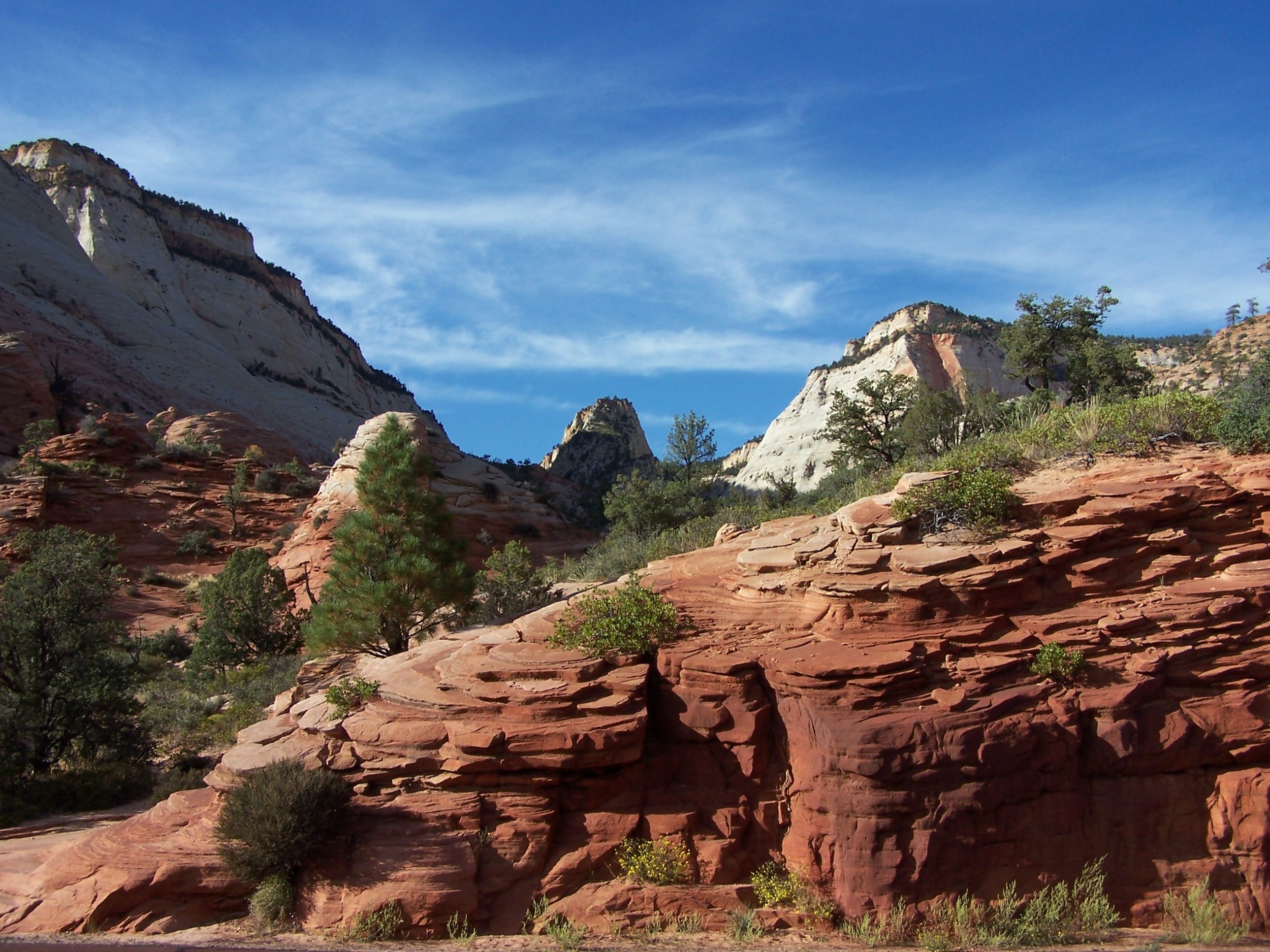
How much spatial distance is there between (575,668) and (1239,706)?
6.79 m

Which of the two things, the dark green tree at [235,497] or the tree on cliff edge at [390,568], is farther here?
the dark green tree at [235,497]

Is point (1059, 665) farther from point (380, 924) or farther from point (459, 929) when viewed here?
point (380, 924)

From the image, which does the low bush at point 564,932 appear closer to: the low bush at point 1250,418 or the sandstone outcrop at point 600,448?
the low bush at point 1250,418

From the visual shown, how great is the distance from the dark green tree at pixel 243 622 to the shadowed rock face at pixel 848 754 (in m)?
13.4

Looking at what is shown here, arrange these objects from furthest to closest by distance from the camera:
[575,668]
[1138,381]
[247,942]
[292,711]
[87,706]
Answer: [1138,381] → [87,706] → [292,711] → [575,668] → [247,942]

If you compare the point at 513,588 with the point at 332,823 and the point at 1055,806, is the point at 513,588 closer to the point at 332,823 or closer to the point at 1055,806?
the point at 332,823

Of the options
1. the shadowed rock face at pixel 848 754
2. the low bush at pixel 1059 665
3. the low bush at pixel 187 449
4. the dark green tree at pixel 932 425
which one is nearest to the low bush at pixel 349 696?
the shadowed rock face at pixel 848 754

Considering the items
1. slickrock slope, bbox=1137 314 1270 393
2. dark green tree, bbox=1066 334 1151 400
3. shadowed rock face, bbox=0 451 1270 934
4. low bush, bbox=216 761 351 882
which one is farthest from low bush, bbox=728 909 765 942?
slickrock slope, bbox=1137 314 1270 393

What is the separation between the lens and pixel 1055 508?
9578mm

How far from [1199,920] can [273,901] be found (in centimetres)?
868

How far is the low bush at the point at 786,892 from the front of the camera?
7629mm

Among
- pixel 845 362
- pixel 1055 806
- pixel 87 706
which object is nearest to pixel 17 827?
pixel 87 706

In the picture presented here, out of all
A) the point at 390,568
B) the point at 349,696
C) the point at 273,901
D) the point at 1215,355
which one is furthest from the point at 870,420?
the point at 1215,355

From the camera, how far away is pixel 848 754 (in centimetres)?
777
